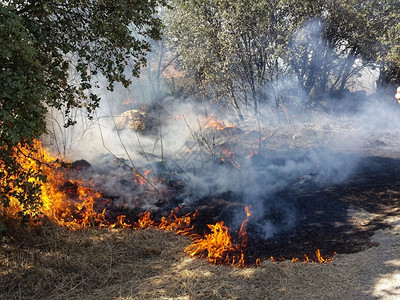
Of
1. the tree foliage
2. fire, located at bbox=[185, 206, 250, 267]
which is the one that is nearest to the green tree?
fire, located at bbox=[185, 206, 250, 267]

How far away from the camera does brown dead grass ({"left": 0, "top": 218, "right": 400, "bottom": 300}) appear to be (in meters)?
3.74

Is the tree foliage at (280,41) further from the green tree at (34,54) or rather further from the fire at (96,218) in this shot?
the fire at (96,218)

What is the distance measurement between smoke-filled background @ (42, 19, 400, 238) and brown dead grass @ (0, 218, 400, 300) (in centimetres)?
145

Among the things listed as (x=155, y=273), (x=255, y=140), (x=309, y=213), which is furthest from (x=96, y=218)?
(x=255, y=140)

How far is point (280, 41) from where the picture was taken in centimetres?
1123

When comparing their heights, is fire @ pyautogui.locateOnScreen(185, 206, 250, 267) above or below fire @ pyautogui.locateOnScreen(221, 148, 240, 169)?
below

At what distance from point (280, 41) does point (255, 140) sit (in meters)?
3.92

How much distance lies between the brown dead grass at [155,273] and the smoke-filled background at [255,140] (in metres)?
1.45

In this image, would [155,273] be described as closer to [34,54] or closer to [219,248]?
[219,248]

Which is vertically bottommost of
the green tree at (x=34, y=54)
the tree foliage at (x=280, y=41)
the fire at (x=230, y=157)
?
the fire at (x=230, y=157)

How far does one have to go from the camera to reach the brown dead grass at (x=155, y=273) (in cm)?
374

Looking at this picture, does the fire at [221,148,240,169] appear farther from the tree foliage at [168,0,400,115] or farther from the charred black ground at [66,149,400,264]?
the tree foliage at [168,0,400,115]

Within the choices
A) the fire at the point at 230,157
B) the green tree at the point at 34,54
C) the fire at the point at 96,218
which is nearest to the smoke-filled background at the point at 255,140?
the fire at the point at 230,157

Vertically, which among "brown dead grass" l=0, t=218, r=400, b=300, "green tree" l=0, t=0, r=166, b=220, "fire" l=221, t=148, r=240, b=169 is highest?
"green tree" l=0, t=0, r=166, b=220
